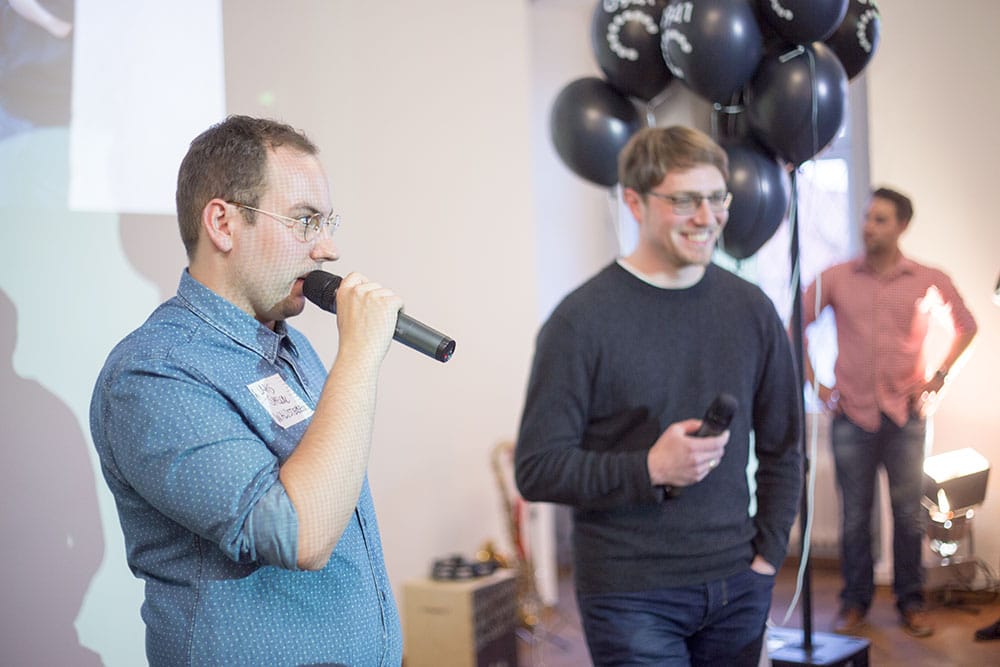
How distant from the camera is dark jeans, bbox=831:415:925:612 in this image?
2877mm

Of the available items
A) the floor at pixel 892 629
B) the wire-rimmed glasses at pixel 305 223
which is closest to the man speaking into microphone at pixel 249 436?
the wire-rimmed glasses at pixel 305 223

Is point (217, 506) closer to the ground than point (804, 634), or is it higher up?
higher up

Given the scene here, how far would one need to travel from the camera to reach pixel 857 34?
2785 mm

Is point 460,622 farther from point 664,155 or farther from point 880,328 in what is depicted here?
point 664,155

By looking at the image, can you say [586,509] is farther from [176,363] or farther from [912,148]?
[912,148]

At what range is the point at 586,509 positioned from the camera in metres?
1.90

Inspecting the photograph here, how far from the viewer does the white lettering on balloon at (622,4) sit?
288 cm

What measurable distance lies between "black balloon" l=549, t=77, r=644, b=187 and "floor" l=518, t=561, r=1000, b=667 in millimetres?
1497

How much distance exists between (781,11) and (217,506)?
2157mm

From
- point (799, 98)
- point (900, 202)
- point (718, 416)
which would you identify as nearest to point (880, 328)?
point (900, 202)

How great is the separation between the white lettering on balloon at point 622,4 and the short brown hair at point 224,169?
1.88 m

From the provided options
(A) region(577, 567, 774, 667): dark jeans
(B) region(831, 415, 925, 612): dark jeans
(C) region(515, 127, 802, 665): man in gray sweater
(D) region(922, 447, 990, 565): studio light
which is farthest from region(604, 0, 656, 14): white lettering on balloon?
(A) region(577, 567, 774, 667): dark jeans

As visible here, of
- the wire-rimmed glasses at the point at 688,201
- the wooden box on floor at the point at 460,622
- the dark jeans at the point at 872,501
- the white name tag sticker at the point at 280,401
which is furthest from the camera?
the wooden box on floor at the point at 460,622

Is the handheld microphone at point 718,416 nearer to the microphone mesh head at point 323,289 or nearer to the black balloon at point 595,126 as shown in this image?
the microphone mesh head at point 323,289
